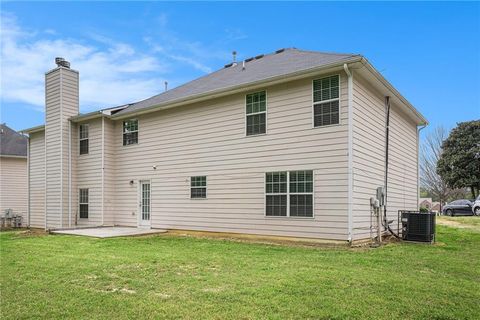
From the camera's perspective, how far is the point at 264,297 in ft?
13.9

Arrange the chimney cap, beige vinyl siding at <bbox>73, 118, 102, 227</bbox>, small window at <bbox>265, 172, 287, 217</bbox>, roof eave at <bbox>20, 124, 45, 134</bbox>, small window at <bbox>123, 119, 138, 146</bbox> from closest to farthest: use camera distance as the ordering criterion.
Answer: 1. small window at <bbox>265, 172, 287, 217</bbox>
2. small window at <bbox>123, 119, 138, 146</bbox>
3. beige vinyl siding at <bbox>73, 118, 102, 227</bbox>
4. the chimney cap
5. roof eave at <bbox>20, 124, 45, 134</bbox>

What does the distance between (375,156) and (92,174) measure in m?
10.5

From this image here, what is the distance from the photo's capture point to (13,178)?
20219 millimetres

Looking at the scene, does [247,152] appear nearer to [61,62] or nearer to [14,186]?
[61,62]

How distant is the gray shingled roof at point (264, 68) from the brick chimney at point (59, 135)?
2.51 meters

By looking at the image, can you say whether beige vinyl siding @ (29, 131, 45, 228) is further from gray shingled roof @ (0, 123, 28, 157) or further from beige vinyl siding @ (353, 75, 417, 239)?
beige vinyl siding @ (353, 75, 417, 239)

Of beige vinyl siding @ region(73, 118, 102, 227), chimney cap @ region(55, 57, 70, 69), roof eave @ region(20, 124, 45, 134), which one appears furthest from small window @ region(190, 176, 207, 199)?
roof eave @ region(20, 124, 45, 134)

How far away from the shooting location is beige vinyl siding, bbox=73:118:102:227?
1427 cm

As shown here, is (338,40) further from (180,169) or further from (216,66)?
(180,169)

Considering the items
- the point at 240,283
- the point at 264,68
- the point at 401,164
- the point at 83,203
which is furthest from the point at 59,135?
the point at 401,164

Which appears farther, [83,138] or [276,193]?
[83,138]

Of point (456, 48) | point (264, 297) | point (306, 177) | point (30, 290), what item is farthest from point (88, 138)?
point (456, 48)

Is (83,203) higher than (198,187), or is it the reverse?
(198,187)

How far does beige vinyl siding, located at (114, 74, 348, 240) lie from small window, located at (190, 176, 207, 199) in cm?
16
